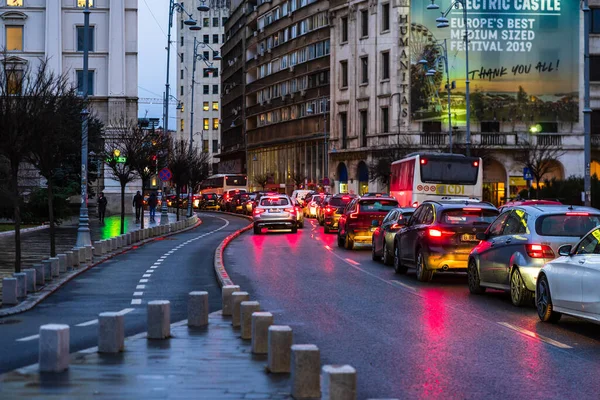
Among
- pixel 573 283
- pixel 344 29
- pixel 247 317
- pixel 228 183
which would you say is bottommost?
pixel 247 317

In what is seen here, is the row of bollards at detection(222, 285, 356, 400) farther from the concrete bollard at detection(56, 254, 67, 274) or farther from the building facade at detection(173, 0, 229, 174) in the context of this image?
the building facade at detection(173, 0, 229, 174)

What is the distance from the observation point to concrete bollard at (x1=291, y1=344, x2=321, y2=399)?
803 cm

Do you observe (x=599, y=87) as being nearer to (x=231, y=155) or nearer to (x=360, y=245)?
(x=360, y=245)

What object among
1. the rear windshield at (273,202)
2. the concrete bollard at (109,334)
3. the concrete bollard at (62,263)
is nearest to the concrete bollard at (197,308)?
the concrete bollard at (109,334)

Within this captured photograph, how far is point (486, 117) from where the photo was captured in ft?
271

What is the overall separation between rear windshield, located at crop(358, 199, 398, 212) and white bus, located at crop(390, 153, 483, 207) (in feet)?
24.9

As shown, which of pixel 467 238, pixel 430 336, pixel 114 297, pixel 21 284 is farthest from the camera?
pixel 467 238

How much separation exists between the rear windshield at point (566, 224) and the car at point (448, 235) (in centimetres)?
390

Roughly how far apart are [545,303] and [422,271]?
690 centimetres

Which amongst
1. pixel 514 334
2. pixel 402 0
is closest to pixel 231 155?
pixel 402 0

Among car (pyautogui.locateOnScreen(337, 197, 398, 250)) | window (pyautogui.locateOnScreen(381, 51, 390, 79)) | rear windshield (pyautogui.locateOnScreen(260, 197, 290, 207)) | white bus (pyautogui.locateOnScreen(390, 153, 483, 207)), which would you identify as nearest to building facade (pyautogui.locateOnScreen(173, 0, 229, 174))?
window (pyautogui.locateOnScreen(381, 51, 390, 79))

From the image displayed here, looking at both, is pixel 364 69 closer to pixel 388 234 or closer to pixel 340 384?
pixel 388 234

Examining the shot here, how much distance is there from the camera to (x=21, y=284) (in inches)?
679

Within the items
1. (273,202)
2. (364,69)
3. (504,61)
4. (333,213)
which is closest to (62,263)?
(273,202)
